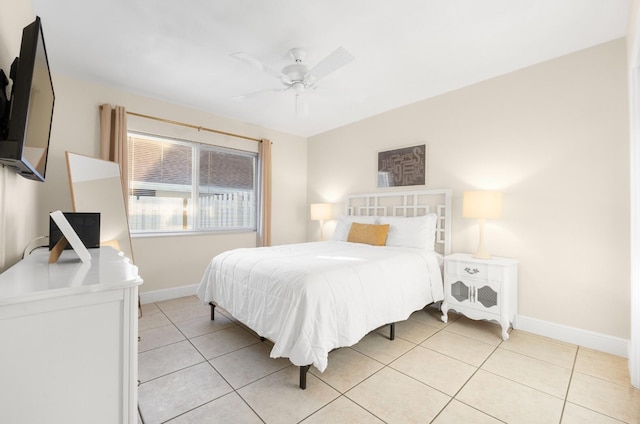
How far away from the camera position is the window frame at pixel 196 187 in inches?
140

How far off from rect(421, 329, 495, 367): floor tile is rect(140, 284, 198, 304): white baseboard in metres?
3.01

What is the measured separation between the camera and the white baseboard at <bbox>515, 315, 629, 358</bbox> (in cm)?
227

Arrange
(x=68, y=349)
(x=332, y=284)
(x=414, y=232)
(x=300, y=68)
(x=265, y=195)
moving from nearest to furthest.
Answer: (x=68, y=349)
(x=332, y=284)
(x=300, y=68)
(x=414, y=232)
(x=265, y=195)

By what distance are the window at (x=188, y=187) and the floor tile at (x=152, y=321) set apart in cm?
110

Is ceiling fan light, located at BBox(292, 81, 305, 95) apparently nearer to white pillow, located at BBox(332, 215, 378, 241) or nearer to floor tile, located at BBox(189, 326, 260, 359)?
white pillow, located at BBox(332, 215, 378, 241)

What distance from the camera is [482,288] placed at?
2.69 m

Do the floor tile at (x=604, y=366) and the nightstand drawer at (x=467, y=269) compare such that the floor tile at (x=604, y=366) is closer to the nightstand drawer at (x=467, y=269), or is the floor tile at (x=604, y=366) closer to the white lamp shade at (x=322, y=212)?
the nightstand drawer at (x=467, y=269)

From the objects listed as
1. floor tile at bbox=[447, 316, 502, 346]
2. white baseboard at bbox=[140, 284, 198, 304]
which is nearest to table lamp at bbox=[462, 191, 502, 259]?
floor tile at bbox=[447, 316, 502, 346]

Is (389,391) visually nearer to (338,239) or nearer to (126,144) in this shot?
(338,239)

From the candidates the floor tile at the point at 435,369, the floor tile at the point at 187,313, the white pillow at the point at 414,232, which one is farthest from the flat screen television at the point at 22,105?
the white pillow at the point at 414,232

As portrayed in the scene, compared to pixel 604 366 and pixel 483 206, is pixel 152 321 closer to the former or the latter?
pixel 483 206

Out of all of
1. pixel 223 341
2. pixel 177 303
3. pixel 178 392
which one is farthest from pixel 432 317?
pixel 177 303

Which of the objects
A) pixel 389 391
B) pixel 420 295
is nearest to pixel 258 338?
pixel 389 391

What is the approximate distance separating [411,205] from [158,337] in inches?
124
